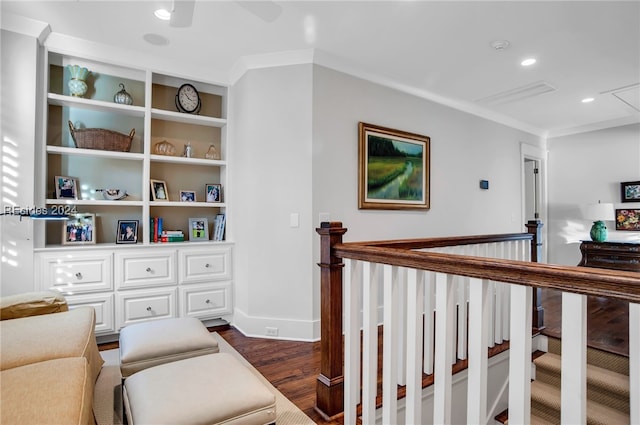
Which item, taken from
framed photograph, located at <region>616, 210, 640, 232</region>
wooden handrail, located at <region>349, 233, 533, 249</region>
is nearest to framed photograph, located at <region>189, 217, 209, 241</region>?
wooden handrail, located at <region>349, 233, 533, 249</region>

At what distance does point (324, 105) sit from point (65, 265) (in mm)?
2564

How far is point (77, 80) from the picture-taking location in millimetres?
2947

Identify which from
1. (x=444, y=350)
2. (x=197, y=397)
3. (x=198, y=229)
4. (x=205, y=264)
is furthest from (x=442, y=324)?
(x=198, y=229)

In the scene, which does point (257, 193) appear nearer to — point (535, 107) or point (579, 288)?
point (579, 288)

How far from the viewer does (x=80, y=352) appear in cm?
166

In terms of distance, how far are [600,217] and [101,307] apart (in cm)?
608

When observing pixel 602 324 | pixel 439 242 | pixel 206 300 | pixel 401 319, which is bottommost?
pixel 602 324

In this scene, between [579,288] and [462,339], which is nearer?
[579,288]

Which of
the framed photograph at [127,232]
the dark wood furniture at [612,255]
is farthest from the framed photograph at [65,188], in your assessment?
the dark wood furniture at [612,255]

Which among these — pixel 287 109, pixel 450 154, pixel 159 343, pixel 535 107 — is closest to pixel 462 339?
pixel 159 343

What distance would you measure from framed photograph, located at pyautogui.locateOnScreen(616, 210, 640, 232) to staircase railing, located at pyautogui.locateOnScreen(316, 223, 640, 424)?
4534mm

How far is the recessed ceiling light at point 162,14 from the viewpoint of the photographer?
2436 mm

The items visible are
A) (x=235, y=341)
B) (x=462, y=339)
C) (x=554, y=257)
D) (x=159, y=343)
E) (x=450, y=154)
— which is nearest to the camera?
(x=159, y=343)

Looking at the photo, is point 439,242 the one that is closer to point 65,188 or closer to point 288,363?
point 288,363
